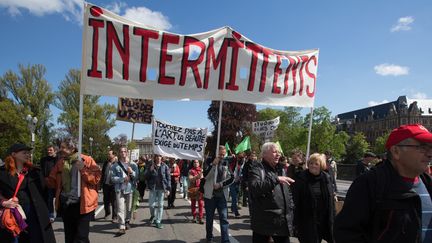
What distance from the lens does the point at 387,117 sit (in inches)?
4498

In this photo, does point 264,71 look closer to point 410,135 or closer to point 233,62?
point 233,62

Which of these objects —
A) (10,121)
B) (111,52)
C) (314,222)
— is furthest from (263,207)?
(10,121)

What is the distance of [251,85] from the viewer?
6746 millimetres

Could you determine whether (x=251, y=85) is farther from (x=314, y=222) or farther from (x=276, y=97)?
(x=314, y=222)

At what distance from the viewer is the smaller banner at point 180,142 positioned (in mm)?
9173

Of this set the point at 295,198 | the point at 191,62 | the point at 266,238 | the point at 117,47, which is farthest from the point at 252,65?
the point at 266,238

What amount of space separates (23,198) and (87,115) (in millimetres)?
54292

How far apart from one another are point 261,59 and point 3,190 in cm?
451

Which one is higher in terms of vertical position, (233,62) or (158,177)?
(233,62)

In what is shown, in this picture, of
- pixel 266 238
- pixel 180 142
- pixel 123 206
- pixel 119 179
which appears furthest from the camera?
pixel 180 142

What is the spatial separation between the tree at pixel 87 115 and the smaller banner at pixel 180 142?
46639 millimetres

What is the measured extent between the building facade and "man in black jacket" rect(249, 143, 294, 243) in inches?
4460

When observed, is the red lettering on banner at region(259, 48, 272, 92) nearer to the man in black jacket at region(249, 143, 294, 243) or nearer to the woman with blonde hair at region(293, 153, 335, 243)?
the woman with blonde hair at region(293, 153, 335, 243)

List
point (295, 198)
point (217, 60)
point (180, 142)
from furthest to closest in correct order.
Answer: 1. point (180, 142)
2. point (217, 60)
3. point (295, 198)
